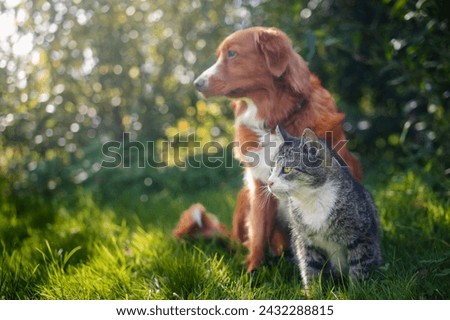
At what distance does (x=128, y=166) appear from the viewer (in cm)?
408

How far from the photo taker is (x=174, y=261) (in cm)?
222

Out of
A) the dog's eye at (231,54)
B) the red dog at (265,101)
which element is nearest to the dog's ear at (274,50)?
the red dog at (265,101)

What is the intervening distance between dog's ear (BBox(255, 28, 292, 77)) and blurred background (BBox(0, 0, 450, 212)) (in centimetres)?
46

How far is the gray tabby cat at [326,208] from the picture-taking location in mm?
1929

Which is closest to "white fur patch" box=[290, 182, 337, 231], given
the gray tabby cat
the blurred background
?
the gray tabby cat

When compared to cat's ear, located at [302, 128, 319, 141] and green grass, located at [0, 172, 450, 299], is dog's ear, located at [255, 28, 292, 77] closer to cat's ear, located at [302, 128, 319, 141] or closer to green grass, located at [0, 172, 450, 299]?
cat's ear, located at [302, 128, 319, 141]

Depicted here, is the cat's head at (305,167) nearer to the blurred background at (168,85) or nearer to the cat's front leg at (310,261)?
the cat's front leg at (310,261)

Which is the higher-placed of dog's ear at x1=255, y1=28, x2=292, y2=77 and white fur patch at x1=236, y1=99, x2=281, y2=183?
dog's ear at x1=255, y1=28, x2=292, y2=77

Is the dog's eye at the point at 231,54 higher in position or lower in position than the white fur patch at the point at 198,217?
higher

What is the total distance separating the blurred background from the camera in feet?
9.41

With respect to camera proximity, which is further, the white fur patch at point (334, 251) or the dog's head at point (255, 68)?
the dog's head at point (255, 68)

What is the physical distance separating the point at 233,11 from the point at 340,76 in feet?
2.78

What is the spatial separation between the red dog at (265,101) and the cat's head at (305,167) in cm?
27

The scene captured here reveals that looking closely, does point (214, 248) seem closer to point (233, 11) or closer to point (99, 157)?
point (233, 11)
